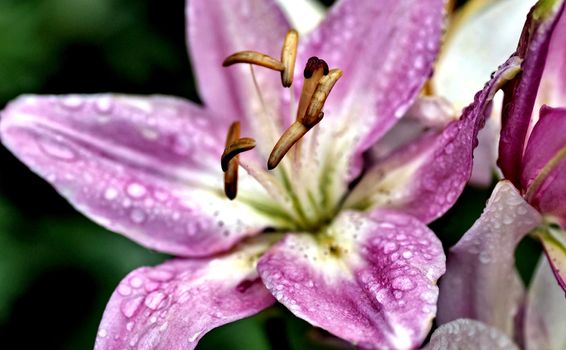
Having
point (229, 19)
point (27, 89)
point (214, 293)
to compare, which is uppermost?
point (229, 19)

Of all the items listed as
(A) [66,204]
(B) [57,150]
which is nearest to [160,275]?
(B) [57,150]

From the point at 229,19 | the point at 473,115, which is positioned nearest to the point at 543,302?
the point at 473,115

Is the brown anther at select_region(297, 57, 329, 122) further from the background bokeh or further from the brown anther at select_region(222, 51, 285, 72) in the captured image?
the background bokeh

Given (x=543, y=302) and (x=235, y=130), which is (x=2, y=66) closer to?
(x=235, y=130)

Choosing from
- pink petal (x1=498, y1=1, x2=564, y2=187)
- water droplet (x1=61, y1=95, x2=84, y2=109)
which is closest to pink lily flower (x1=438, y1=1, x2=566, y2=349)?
pink petal (x1=498, y1=1, x2=564, y2=187)

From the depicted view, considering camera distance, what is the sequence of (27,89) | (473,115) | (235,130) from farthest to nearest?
(27,89) < (235,130) < (473,115)

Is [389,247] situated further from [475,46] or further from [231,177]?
[475,46]

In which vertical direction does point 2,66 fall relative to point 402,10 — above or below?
below

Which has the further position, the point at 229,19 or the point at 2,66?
the point at 2,66

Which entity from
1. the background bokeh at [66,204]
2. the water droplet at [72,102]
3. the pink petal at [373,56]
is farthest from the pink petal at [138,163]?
the background bokeh at [66,204]
